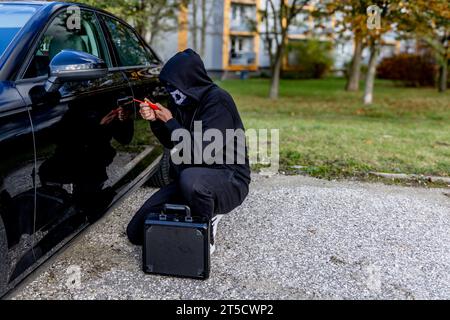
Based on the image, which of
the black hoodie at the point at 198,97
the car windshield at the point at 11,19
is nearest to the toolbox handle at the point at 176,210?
the black hoodie at the point at 198,97

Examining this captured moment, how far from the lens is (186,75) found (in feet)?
9.92

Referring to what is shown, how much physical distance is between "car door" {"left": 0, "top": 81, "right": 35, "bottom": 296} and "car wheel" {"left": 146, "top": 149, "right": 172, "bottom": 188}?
6.50 ft

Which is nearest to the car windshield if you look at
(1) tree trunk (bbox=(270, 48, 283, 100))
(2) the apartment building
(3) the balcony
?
(1) tree trunk (bbox=(270, 48, 283, 100))

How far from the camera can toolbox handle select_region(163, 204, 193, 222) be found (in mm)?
2906

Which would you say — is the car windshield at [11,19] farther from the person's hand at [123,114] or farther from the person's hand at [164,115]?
the person's hand at [164,115]

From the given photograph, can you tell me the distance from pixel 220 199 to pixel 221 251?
596 mm

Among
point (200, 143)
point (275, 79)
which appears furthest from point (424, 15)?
point (200, 143)

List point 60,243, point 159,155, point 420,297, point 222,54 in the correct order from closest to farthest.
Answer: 1. point 60,243
2. point 420,297
3. point 159,155
4. point 222,54

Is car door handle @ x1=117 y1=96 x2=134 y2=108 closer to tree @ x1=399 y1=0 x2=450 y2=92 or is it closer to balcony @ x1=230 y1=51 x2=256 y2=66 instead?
tree @ x1=399 y1=0 x2=450 y2=92

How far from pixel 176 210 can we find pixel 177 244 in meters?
0.22

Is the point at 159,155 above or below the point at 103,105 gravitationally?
below
